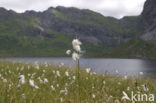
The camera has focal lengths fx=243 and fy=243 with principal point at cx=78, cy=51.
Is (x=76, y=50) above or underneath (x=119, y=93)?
above

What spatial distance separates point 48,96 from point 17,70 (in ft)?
15.1

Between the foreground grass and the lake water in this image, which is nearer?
the foreground grass

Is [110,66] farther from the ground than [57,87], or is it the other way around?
[57,87]

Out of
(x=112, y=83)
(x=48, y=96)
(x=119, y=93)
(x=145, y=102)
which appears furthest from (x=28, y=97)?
(x=112, y=83)

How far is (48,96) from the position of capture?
5465 mm

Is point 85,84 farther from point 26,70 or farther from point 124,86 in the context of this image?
point 26,70

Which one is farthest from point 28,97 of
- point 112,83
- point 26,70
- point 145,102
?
point 26,70

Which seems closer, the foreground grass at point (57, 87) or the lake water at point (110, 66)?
the foreground grass at point (57, 87)

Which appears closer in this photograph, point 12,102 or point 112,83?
point 12,102

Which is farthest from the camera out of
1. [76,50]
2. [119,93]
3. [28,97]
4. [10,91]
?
[119,93]

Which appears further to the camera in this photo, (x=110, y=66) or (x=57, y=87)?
(x=110, y=66)

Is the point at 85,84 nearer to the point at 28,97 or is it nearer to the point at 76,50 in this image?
the point at 28,97

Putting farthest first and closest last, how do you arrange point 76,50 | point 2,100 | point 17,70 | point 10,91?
Answer: point 17,70, point 10,91, point 2,100, point 76,50

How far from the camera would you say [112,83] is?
8914mm
